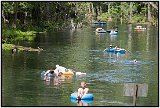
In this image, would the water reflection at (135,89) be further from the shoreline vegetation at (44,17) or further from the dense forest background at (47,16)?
the dense forest background at (47,16)

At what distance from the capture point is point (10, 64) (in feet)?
→ 121

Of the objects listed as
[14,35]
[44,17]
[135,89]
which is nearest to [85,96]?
[135,89]

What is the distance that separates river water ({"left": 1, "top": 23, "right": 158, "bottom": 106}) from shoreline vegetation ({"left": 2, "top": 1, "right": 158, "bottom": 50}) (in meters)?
4.29

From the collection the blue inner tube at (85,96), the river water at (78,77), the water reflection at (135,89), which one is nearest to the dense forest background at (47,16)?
the river water at (78,77)

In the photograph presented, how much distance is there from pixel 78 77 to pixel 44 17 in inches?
2056

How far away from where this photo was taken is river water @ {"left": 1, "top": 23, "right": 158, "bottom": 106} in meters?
24.5

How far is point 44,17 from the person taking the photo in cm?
8312

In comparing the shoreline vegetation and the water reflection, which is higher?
the shoreline vegetation

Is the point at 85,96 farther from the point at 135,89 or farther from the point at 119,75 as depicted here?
the point at 119,75

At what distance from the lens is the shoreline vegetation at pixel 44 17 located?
5825 cm

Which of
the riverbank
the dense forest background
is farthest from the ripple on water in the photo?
the riverbank

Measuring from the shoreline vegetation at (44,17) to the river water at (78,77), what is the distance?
4.29 meters

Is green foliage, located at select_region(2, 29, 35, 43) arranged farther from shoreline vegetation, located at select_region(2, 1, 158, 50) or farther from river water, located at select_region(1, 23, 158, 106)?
river water, located at select_region(1, 23, 158, 106)

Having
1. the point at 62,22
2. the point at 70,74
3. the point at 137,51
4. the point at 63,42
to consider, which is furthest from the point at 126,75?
the point at 62,22
